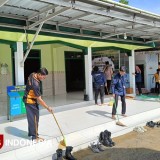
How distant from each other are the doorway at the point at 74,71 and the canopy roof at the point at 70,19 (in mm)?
4915

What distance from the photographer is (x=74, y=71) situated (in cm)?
1762

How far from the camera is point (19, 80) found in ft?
28.4

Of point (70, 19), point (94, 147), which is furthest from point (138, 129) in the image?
point (70, 19)

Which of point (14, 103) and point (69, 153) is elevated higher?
point (14, 103)

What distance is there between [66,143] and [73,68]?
11.5 m

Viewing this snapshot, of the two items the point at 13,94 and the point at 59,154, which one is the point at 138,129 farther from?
the point at 13,94

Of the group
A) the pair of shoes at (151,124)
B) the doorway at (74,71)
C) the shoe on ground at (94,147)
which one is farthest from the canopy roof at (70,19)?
the doorway at (74,71)

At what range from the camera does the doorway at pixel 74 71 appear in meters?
16.6

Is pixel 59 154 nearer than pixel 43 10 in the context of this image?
Yes

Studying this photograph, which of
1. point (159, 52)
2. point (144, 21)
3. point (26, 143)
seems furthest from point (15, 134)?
point (159, 52)

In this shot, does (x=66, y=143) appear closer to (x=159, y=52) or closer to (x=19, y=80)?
(x=19, y=80)

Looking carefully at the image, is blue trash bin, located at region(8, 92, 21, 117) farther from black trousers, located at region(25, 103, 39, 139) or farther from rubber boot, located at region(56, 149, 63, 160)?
rubber boot, located at region(56, 149, 63, 160)

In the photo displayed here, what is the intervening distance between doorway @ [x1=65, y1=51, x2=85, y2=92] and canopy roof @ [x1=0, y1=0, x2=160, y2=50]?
4.92m

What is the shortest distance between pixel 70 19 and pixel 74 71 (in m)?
9.07
